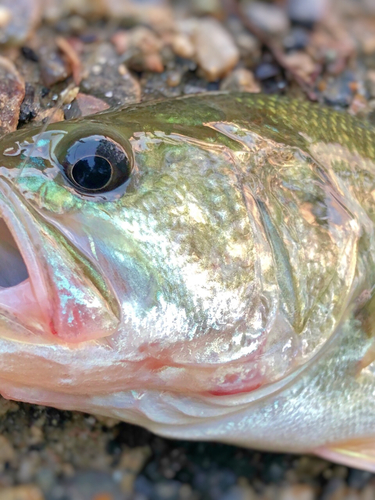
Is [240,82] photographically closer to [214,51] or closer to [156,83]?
[214,51]

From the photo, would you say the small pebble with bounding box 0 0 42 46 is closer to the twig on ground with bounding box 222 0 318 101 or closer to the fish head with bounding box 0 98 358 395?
the twig on ground with bounding box 222 0 318 101

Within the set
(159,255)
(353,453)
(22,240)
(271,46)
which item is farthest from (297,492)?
(271,46)

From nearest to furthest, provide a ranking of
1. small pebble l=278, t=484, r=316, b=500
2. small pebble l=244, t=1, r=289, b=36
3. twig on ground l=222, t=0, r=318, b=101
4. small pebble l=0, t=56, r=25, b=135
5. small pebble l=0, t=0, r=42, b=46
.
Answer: small pebble l=0, t=56, r=25, b=135 < small pebble l=278, t=484, r=316, b=500 < small pebble l=0, t=0, r=42, b=46 < twig on ground l=222, t=0, r=318, b=101 < small pebble l=244, t=1, r=289, b=36

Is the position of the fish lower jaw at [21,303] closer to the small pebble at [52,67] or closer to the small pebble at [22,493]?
the small pebble at [22,493]

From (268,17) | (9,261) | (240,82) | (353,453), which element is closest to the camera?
(9,261)

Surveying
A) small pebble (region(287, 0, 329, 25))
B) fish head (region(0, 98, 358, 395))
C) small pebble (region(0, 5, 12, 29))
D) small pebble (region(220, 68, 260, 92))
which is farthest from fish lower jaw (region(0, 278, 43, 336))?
small pebble (region(287, 0, 329, 25))

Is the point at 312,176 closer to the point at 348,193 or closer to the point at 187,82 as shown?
the point at 348,193

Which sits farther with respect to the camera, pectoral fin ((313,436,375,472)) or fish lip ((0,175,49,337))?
pectoral fin ((313,436,375,472))
